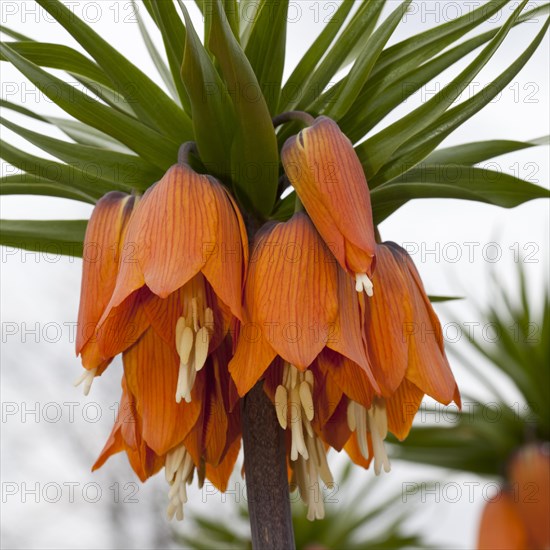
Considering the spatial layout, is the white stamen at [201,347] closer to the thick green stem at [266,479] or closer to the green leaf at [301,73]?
the thick green stem at [266,479]

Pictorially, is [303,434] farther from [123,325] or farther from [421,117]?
[421,117]

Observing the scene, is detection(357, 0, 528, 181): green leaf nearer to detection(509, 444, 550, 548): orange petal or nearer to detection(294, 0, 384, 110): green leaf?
detection(294, 0, 384, 110): green leaf

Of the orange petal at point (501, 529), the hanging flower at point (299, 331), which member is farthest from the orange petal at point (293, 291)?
the orange petal at point (501, 529)

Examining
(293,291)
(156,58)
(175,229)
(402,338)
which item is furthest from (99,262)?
(156,58)

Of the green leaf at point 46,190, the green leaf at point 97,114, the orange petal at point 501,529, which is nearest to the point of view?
the green leaf at point 97,114

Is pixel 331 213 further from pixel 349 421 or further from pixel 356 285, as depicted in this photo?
pixel 349 421
